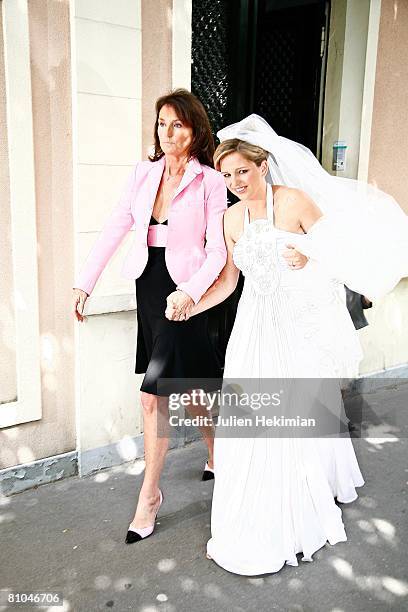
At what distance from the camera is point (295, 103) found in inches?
199

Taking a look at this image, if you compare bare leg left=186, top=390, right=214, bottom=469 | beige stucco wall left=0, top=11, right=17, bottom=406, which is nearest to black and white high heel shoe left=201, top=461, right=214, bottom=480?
bare leg left=186, top=390, right=214, bottom=469

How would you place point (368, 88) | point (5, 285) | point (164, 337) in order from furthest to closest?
point (368, 88)
point (5, 285)
point (164, 337)

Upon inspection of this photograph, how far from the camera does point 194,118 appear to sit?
3000 mm

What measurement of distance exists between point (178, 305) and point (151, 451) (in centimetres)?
85

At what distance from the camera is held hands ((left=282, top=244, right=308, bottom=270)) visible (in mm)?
2828

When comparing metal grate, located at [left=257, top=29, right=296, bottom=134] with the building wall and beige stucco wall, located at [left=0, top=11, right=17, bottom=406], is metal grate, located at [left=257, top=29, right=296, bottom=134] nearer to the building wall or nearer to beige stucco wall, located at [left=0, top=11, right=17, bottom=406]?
the building wall

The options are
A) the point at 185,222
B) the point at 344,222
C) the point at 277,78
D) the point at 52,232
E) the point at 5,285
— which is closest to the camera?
the point at 344,222

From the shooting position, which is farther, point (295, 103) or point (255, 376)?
point (295, 103)

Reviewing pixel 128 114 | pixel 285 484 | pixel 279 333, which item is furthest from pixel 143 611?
pixel 128 114

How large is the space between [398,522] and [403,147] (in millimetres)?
3391

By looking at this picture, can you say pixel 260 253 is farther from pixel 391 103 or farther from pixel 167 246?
pixel 391 103

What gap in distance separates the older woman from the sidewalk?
0.24m

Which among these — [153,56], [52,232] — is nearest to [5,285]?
[52,232]

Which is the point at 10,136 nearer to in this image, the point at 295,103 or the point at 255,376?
the point at 255,376
